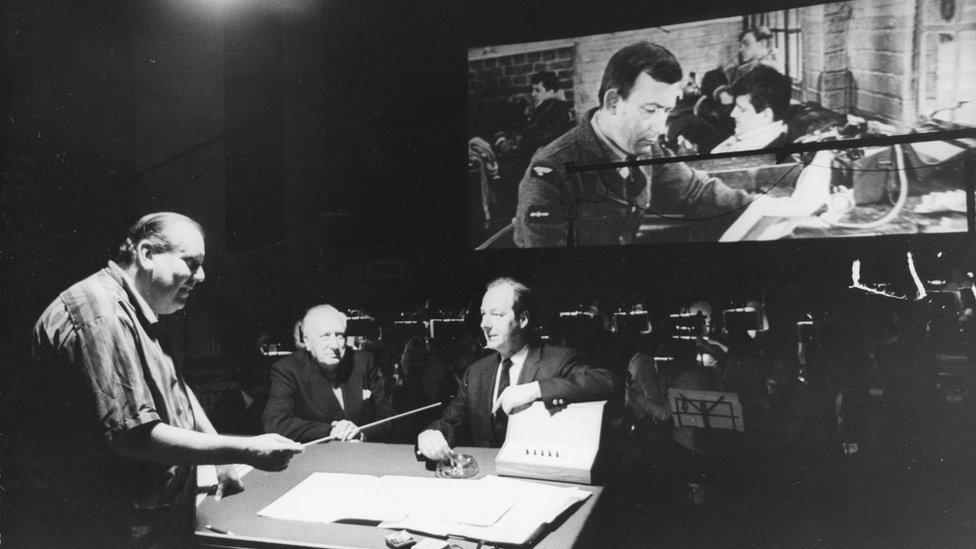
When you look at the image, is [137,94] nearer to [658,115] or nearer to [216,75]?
[216,75]

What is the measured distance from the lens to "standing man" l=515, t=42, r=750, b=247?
11.0 feet

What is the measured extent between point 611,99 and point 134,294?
113 inches

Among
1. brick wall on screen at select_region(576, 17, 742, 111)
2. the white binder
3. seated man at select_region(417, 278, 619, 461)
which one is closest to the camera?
the white binder

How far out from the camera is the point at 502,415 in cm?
222

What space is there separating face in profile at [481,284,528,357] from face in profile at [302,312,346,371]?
0.83 metres

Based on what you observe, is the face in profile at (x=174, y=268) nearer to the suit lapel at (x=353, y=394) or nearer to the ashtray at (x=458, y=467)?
the ashtray at (x=458, y=467)

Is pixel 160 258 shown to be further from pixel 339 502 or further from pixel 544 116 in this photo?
pixel 544 116

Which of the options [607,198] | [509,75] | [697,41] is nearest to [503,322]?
[607,198]

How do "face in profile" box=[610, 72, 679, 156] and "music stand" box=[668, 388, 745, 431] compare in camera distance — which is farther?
"face in profile" box=[610, 72, 679, 156]

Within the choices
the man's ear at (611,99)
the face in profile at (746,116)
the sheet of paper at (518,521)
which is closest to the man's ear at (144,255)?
the sheet of paper at (518,521)

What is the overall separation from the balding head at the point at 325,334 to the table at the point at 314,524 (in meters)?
0.75

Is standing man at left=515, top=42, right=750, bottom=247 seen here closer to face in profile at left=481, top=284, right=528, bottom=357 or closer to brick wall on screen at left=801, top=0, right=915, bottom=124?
brick wall on screen at left=801, top=0, right=915, bottom=124

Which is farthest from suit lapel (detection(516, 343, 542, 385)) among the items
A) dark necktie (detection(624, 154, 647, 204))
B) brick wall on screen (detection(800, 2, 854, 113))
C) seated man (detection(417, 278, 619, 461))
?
brick wall on screen (detection(800, 2, 854, 113))

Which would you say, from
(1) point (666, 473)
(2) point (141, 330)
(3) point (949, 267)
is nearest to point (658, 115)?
(3) point (949, 267)
